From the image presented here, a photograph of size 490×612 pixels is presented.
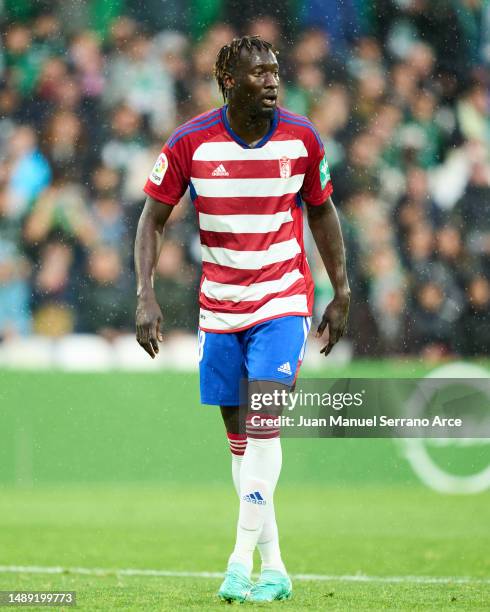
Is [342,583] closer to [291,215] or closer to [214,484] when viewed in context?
[291,215]

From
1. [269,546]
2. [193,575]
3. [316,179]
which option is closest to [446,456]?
[193,575]

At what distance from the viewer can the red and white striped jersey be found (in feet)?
15.9

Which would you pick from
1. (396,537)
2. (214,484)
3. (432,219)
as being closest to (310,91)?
(432,219)

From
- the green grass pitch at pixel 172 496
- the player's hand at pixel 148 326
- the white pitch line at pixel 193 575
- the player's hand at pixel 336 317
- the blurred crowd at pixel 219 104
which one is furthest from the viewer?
the blurred crowd at pixel 219 104

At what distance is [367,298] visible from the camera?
1140 cm

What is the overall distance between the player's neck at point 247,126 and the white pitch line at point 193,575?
7.19ft

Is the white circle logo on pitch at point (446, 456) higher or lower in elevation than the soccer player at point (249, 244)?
lower

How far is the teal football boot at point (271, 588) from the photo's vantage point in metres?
4.69

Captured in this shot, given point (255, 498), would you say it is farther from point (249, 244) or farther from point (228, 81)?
point (228, 81)

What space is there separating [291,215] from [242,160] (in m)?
0.30

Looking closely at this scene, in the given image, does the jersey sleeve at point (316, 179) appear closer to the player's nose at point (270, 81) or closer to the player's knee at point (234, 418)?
the player's nose at point (270, 81)

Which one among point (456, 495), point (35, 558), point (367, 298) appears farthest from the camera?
point (367, 298)

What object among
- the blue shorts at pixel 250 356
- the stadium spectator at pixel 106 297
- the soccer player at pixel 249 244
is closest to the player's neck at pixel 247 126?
the soccer player at pixel 249 244

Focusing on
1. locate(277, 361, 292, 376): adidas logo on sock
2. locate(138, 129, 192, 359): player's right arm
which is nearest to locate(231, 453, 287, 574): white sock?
locate(277, 361, 292, 376): adidas logo on sock
